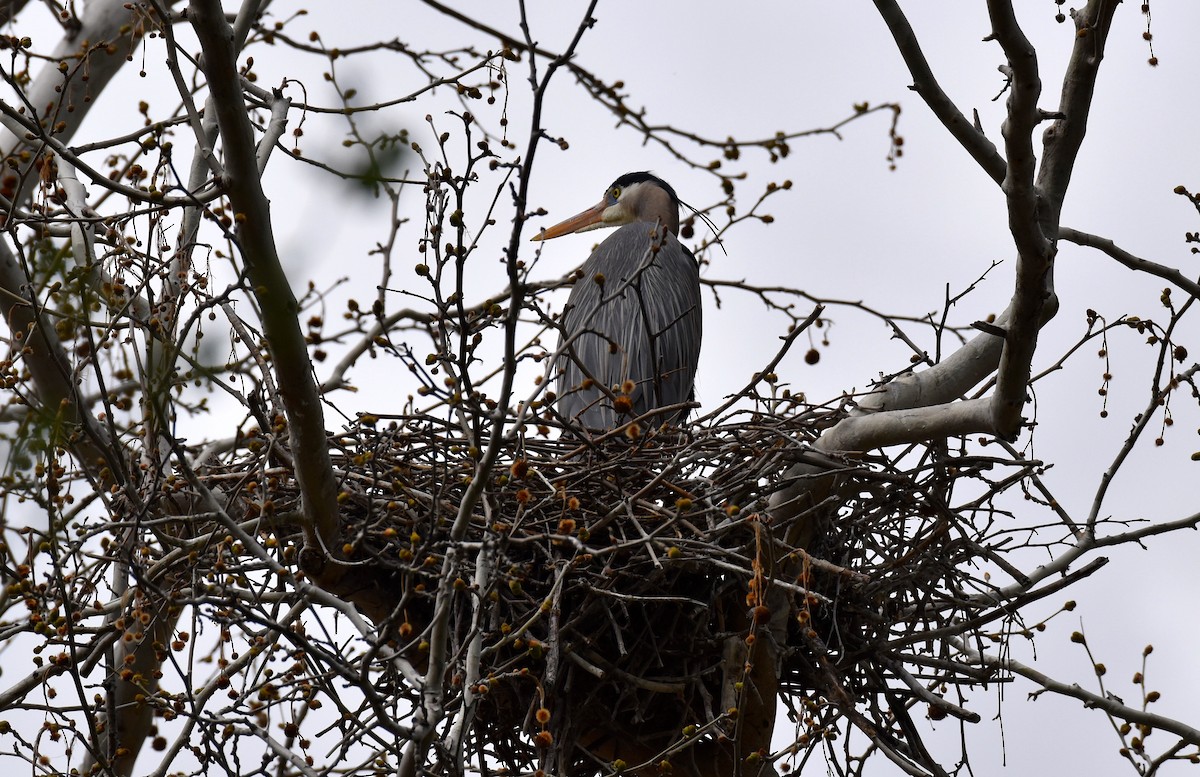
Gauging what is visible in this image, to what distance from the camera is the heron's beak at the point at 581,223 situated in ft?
25.0

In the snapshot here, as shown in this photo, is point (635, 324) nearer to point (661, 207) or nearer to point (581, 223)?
point (661, 207)

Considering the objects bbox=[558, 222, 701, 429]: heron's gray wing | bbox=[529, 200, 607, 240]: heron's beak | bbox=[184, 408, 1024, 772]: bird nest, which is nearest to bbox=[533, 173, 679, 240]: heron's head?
bbox=[529, 200, 607, 240]: heron's beak

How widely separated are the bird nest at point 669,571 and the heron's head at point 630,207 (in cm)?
322

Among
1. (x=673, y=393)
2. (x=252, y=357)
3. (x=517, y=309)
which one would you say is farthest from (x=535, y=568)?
(x=673, y=393)

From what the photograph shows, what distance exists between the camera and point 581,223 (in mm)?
7688

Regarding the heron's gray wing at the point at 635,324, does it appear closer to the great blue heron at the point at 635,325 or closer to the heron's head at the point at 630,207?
the great blue heron at the point at 635,325

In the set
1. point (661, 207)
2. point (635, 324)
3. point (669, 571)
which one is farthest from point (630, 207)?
point (669, 571)

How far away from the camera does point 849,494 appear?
372cm

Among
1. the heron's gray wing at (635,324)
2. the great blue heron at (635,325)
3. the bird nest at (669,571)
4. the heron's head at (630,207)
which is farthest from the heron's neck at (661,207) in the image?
the bird nest at (669,571)

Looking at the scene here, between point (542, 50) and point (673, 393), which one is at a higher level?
point (673, 393)

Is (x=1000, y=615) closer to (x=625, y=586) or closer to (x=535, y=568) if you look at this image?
(x=625, y=586)

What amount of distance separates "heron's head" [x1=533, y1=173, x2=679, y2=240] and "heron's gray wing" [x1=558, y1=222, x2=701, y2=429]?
0.74m

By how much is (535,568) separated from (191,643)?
0.99 meters

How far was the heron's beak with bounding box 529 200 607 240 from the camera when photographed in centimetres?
761
